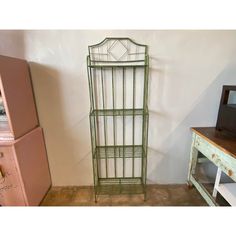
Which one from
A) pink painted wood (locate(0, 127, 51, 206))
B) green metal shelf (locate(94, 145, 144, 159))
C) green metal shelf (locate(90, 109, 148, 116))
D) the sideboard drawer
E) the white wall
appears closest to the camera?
the sideboard drawer

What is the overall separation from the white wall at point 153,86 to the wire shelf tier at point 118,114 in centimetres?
7

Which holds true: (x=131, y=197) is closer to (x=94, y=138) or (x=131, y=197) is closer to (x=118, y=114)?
(x=94, y=138)

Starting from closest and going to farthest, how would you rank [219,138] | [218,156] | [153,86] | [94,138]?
1. [218,156]
2. [219,138]
3. [153,86]
4. [94,138]

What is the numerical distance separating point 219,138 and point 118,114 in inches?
36.1

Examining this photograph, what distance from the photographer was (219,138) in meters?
1.33

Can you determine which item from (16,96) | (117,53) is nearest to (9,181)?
(16,96)

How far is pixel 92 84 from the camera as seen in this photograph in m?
1.47

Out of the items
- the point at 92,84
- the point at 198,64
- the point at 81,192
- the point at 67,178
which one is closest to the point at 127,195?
the point at 81,192

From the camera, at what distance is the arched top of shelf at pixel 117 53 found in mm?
1375

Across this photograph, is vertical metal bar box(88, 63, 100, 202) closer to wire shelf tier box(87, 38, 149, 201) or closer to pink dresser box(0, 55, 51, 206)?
wire shelf tier box(87, 38, 149, 201)

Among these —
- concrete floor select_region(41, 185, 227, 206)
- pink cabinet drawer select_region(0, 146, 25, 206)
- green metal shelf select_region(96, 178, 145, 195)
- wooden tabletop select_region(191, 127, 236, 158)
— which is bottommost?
concrete floor select_region(41, 185, 227, 206)

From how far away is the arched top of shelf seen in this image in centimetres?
138

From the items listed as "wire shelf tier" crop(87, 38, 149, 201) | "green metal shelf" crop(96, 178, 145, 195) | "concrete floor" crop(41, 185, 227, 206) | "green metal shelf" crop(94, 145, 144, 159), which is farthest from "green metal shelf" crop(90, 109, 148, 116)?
"concrete floor" crop(41, 185, 227, 206)

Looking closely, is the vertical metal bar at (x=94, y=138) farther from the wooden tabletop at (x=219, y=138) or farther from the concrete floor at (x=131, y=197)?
the wooden tabletop at (x=219, y=138)
